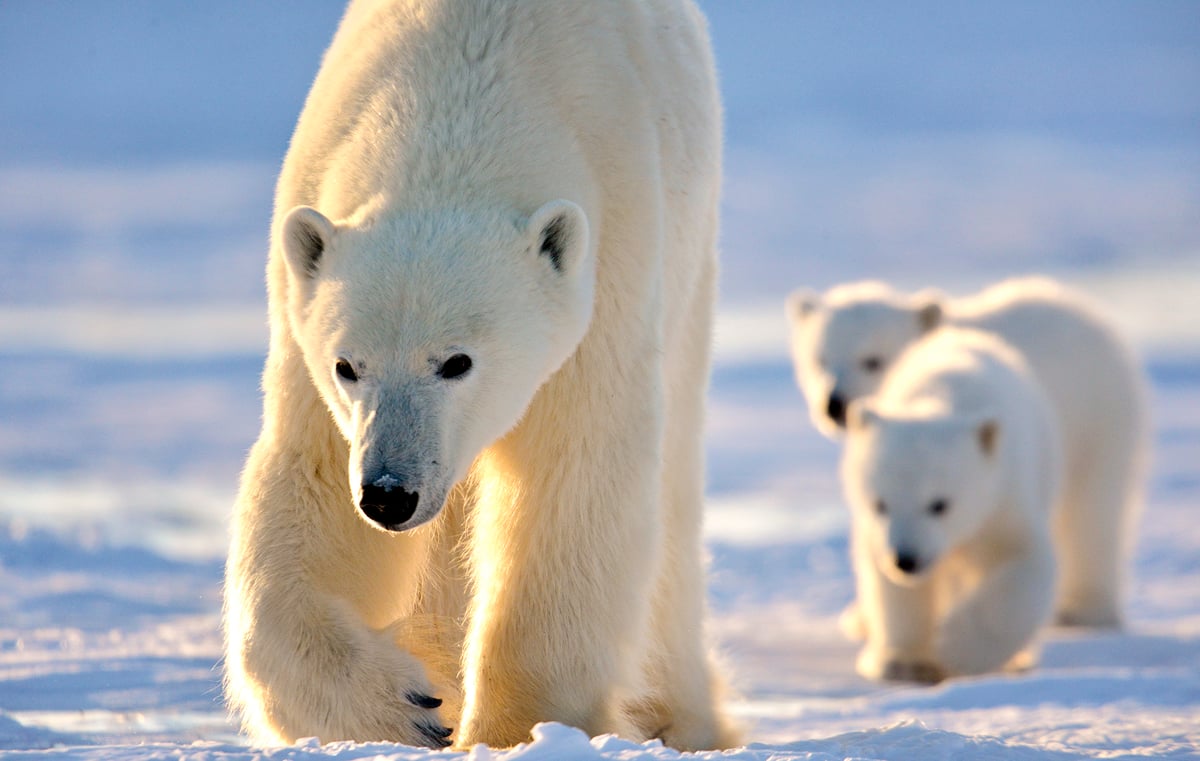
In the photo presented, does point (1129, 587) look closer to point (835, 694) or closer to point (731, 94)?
point (835, 694)

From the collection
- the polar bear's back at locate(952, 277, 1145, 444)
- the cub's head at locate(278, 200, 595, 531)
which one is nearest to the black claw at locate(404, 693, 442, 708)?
the cub's head at locate(278, 200, 595, 531)

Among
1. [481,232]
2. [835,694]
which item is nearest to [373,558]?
[481,232]

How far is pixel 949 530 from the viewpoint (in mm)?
6824

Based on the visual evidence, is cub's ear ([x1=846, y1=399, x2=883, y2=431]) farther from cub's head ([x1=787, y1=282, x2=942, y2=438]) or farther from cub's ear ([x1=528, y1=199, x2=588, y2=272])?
cub's ear ([x1=528, y1=199, x2=588, y2=272])

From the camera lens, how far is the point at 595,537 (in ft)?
11.6

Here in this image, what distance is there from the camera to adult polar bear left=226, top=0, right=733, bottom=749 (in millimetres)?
3188

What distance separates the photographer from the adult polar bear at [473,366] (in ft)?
10.5

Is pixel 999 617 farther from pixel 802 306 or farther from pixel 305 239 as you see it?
pixel 305 239

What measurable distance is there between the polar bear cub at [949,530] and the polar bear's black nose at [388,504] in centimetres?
386

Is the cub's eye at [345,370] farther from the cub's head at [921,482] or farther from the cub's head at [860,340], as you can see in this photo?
the cub's head at [860,340]

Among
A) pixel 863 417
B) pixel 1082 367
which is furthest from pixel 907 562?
pixel 1082 367

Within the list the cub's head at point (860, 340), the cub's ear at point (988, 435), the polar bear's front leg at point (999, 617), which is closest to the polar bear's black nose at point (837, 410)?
the cub's head at point (860, 340)

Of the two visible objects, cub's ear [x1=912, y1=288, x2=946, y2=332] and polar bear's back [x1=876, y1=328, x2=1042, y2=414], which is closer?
polar bear's back [x1=876, y1=328, x2=1042, y2=414]

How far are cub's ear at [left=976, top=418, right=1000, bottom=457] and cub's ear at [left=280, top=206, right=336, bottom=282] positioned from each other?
413cm
